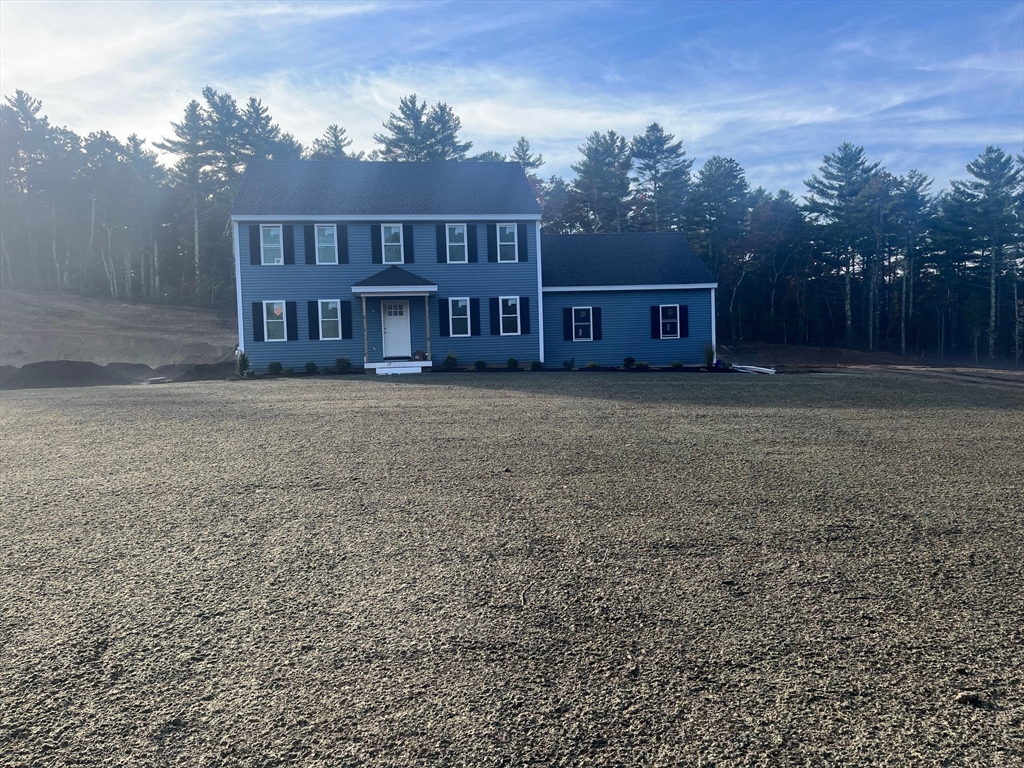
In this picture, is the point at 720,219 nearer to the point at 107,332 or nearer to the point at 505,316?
the point at 505,316

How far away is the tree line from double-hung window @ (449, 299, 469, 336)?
22469 millimetres

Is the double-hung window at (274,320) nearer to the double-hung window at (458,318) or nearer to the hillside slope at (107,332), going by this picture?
the double-hung window at (458,318)

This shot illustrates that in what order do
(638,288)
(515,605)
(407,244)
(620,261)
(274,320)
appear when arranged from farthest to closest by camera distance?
(620,261), (638,288), (407,244), (274,320), (515,605)

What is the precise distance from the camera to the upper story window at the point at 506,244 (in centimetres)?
2517

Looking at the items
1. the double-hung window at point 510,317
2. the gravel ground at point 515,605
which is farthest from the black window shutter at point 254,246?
the gravel ground at point 515,605

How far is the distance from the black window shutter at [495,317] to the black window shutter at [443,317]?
4.70 ft

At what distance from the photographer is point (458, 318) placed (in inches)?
985

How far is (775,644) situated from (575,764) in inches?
50.7

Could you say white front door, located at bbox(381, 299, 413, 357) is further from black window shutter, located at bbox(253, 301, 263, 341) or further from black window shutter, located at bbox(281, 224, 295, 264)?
black window shutter, located at bbox(253, 301, 263, 341)

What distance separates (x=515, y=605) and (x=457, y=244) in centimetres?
2201

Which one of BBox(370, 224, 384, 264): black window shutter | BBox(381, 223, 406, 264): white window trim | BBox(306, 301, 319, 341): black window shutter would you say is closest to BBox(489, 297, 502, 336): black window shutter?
BBox(381, 223, 406, 264): white window trim

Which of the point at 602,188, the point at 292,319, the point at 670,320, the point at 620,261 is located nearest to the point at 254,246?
the point at 292,319

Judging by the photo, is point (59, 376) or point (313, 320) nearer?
point (59, 376)

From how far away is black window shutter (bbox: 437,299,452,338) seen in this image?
24938 millimetres
